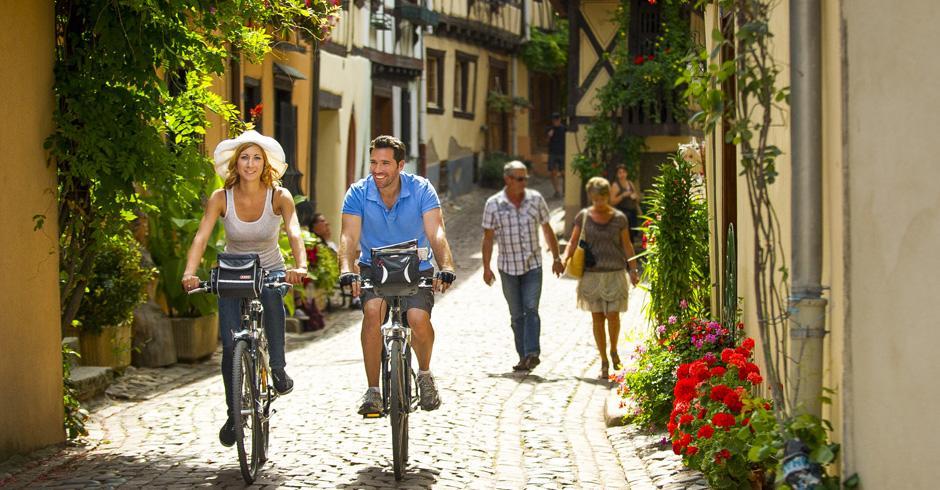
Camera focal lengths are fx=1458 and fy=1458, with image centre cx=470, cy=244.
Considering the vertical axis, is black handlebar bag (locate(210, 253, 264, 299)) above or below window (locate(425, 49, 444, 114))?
below

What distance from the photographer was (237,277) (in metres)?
6.77

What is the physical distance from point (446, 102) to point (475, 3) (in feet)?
9.07

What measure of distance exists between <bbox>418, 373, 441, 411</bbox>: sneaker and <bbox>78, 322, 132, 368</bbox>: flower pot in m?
4.33

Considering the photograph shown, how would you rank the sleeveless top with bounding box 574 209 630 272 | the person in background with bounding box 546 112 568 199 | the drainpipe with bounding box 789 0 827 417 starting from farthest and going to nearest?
1. the person in background with bounding box 546 112 568 199
2. the sleeveless top with bounding box 574 209 630 272
3. the drainpipe with bounding box 789 0 827 417

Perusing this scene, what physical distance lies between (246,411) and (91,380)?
348 cm

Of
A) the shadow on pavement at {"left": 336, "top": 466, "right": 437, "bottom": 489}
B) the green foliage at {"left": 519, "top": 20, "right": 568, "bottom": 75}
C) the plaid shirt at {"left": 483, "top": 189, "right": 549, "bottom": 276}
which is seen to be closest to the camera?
the shadow on pavement at {"left": 336, "top": 466, "right": 437, "bottom": 489}

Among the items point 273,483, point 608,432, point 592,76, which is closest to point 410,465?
point 273,483

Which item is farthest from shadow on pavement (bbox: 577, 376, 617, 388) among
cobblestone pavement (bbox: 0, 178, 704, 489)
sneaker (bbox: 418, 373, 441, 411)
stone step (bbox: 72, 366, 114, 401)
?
sneaker (bbox: 418, 373, 441, 411)

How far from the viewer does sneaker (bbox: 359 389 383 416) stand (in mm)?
Result: 7012

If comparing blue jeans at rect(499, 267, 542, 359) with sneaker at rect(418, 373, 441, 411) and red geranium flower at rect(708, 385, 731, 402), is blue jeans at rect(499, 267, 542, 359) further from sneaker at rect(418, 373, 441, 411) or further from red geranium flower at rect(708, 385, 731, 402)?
red geranium flower at rect(708, 385, 731, 402)

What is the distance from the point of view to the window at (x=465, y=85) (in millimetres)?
33875

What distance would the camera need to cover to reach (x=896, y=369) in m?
4.33

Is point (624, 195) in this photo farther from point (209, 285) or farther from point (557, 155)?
point (209, 285)

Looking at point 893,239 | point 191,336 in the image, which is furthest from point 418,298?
point 191,336
